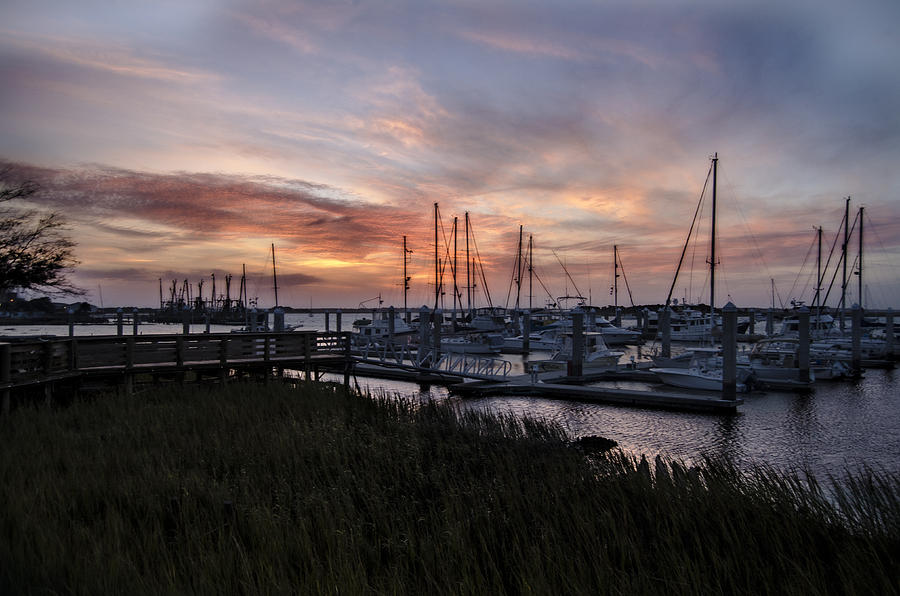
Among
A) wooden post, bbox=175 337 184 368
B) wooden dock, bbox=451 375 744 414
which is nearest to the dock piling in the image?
wooden dock, bbox=451 375 744 414

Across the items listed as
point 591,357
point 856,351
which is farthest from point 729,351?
point 856,351

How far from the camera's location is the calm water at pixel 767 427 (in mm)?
15133

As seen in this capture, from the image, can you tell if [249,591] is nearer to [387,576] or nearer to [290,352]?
[387,576]

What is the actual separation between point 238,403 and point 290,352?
247 inches

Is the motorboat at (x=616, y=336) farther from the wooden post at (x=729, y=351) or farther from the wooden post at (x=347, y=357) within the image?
the wooden post at (x=347, y=357)

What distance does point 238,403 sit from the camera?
14.9 meters

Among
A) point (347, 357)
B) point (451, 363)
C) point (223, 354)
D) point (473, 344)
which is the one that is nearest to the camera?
point (223, 354)

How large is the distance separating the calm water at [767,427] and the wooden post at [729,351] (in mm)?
976

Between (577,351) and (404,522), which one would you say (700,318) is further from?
(404,522)

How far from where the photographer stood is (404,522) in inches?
279

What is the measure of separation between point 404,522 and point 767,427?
1613 cm

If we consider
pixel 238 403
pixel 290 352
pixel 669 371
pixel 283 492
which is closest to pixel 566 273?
pixel 669 371

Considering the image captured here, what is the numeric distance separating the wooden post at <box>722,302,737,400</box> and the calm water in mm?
976

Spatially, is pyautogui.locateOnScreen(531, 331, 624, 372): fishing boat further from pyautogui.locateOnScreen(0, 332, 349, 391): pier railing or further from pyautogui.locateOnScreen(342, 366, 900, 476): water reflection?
pyautogui.locateOnScreen(0, 332, 349, 391): pier railing
